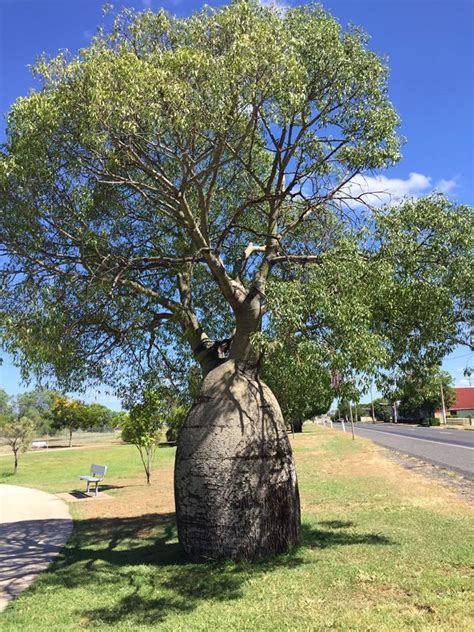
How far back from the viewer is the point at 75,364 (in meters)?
9.38

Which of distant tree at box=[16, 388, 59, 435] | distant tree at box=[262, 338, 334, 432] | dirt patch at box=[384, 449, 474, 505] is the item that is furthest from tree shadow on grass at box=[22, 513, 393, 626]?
distant tree at box=[16, 388, 59, 435]

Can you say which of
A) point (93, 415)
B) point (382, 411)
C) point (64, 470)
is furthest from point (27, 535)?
point (382, 411)

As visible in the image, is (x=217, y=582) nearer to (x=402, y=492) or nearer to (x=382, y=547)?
(x=382, y=547)

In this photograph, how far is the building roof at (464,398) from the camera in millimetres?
88312

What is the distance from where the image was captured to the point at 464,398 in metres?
91.5

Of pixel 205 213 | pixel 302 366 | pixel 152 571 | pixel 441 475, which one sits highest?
pixel 205 213

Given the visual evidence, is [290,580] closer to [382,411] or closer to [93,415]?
[93,415]

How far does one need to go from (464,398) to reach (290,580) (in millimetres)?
92966

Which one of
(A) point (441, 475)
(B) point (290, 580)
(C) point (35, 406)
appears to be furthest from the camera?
(C) point (35, 406)

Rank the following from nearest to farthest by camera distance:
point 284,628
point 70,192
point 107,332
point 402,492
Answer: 1. point 284,628
2. point 70,192
3. point 107,332
4. point 402,492

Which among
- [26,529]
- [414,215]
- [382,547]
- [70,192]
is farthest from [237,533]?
[26,529]

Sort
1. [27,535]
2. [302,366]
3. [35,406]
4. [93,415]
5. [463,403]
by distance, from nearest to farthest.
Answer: [302,366] → [27,535] → [93,415] → [35,406] → [463,403]

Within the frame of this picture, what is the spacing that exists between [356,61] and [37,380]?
6754mm

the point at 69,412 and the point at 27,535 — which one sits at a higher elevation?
the point at 69,412
